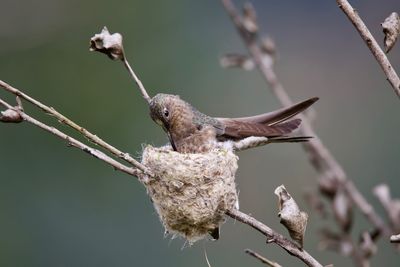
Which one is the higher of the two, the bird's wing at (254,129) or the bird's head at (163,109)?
Answer: the bird's head at (163,109)

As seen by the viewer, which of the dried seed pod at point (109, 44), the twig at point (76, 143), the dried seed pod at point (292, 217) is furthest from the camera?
the dried seed pod at point (109, 44)

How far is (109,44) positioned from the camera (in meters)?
2.75

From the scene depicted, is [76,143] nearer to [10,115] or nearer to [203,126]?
[10,115]

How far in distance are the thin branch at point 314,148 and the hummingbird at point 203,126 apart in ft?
0.33

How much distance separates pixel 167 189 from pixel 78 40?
4.76 metres

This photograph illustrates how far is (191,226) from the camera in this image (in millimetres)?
2893

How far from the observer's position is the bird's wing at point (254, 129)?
355cm

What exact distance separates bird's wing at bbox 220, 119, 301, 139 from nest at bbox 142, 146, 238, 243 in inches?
20.4

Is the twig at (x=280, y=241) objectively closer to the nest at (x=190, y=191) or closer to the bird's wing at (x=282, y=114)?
the nest at (x=190, y=191)

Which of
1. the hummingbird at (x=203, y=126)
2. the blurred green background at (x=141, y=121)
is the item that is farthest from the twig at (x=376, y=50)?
the blurred green background at (x=141, y=121)

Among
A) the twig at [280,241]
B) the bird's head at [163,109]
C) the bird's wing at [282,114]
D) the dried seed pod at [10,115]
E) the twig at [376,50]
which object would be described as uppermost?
the bird's head at [163,109]

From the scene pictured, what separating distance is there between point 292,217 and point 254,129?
1.64 m

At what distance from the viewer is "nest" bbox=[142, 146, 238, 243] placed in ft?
9.25

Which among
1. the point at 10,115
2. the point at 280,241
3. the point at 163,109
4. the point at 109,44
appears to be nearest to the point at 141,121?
the point at 163,109
